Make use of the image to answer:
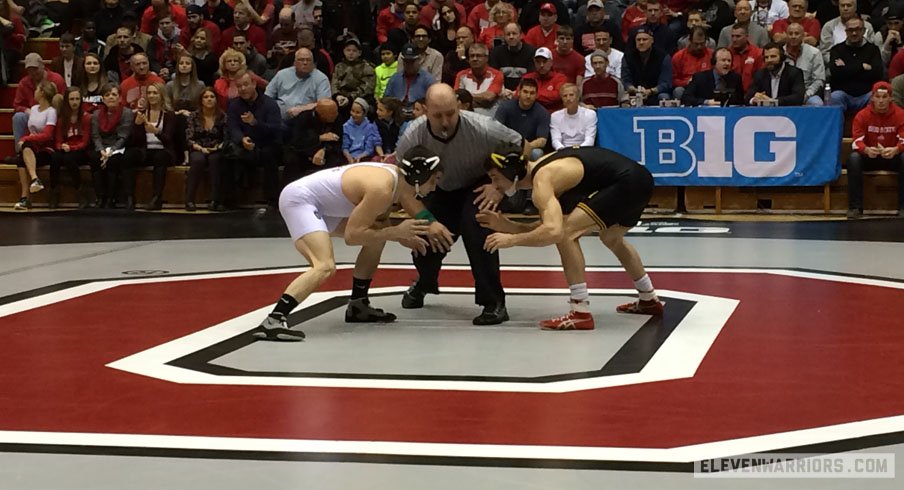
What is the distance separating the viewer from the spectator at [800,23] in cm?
1433

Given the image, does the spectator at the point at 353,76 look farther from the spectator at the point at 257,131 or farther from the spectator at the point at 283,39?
the spectator at the point at 283,39

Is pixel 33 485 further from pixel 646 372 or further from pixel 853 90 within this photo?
pixel 853 90

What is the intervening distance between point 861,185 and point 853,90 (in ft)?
4.89

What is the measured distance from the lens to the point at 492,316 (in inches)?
285

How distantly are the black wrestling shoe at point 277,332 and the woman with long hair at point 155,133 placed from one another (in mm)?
8113

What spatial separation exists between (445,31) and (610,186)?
28.9 ft

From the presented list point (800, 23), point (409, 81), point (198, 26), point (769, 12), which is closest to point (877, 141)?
point (800, 23)

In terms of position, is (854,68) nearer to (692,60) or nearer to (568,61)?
(692,60)

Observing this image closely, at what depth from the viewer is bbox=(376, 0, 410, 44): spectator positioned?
638 inches

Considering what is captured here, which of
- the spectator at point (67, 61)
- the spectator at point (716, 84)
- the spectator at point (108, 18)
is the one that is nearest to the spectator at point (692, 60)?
the spectator at point (716, 84)

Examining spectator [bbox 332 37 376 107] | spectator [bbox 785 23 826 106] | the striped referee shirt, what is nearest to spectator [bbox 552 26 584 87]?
spectator [bbox 332 37 376 107]

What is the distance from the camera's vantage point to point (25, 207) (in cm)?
1470

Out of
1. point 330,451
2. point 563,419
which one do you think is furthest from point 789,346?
point 330,451

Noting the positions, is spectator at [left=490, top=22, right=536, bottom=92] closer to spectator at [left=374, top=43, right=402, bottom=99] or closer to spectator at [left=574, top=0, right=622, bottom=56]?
spectator at [left=574, top=0, right=622, bottom=56]
